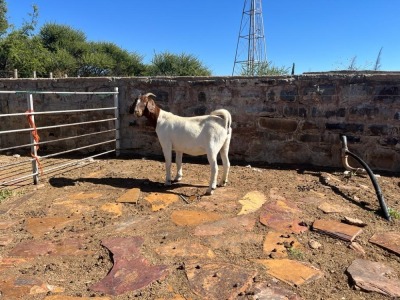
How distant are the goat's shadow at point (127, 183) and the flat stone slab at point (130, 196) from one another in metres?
0.12

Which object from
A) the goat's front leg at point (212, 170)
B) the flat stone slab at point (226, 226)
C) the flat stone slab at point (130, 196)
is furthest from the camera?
the goat's front leg at point (212, 170)

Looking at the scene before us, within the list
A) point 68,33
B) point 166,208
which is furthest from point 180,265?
point 68,33

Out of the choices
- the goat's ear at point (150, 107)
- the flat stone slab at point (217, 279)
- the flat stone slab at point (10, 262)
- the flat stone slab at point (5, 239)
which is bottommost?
the flat stone slab at point (5, 239)

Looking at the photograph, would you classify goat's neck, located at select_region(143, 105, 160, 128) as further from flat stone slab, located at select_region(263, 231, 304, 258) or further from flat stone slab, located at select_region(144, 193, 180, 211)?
flat stone slab, located at select_region(263, 231, 304, 258)

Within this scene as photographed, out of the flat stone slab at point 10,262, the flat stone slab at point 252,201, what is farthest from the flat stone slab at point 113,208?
the flat stone slab at point 252,201

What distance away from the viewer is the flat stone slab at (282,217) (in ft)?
9.74

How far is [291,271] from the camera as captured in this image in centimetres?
227

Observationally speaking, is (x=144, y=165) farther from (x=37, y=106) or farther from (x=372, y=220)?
(x=372, y=220)

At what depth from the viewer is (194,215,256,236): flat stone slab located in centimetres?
291

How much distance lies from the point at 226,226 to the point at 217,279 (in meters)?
0.86

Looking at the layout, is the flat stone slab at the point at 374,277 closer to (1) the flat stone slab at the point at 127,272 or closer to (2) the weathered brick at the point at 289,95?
(1) the flat stone slab at the point at 127,272

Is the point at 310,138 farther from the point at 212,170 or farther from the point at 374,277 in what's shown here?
the point at 374,277

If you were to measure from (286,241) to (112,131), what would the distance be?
437 cm

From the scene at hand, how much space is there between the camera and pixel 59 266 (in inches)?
93.2
